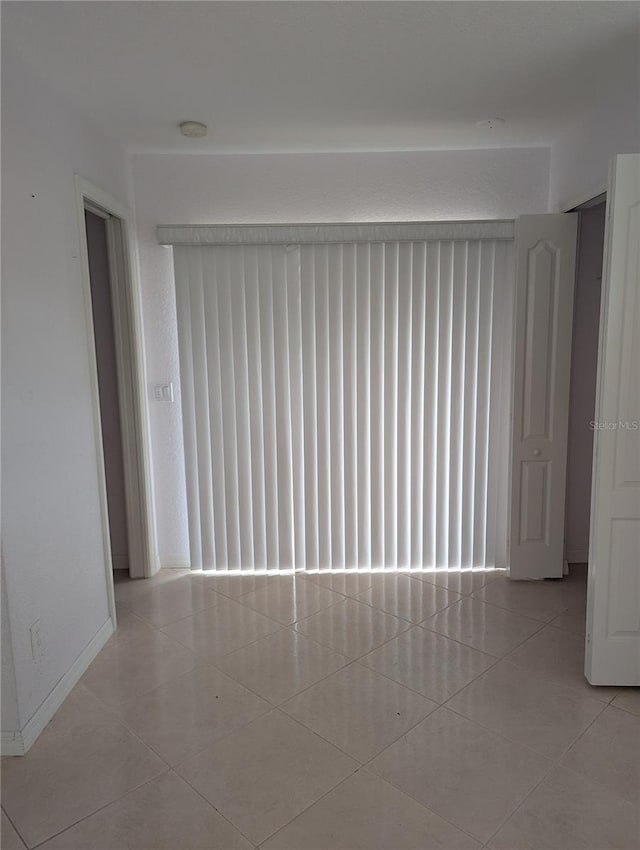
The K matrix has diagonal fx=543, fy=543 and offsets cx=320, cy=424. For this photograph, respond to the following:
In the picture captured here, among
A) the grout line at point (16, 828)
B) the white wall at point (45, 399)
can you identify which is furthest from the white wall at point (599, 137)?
the grout line at point (16, 828)

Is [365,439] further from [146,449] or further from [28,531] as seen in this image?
[28,531]

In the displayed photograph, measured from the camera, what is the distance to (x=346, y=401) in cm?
349

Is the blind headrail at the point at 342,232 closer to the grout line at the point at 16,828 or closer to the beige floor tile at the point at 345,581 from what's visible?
the beige floor tile at the point at 345,581

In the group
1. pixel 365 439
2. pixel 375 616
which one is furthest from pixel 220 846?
pixel 365 439

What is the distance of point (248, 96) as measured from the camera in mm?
2549

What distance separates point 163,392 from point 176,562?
1176mm

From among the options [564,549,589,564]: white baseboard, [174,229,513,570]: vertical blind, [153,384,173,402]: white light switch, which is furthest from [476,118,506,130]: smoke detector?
[564,549,589,564]: white baseboard

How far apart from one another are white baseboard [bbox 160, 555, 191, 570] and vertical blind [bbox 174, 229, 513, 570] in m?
0.11

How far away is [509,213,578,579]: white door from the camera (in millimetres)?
3146

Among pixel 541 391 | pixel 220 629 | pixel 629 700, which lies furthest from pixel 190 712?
pixel 541 391

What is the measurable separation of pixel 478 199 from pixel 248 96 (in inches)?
60.9

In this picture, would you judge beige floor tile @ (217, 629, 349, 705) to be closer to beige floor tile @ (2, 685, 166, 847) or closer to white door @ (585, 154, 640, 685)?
beige floor tile @ (2, 685, 166, 847)

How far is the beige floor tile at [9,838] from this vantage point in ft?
5.50

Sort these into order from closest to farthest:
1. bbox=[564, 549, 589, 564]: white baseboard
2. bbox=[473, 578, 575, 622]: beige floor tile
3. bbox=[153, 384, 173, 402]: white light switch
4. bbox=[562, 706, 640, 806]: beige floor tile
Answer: bbox=[562, 706, 640, 806]: beige floor tile, bbox=[473, 578, 575, 622]: beige floor tile, bbox=[153, 384, 173, 402]: white light switch, bbox=[564, 549, 589, 564]: white baseboard
